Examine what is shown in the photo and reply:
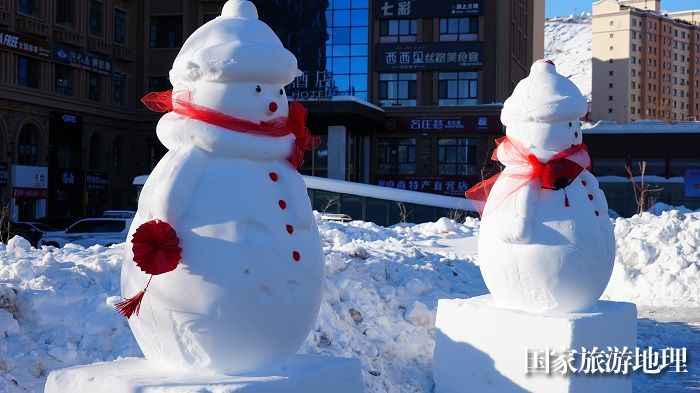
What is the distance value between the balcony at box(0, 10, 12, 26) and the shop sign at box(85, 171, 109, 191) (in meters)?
6.96

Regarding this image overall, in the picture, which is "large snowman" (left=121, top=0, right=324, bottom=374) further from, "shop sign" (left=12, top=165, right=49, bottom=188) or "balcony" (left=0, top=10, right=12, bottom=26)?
"balcony" (left=0, top=10, right=12, bottom=26)

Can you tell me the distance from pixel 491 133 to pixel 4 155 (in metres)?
20.5

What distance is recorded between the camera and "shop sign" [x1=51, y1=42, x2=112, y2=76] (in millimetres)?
33250

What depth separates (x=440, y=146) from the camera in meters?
39.2

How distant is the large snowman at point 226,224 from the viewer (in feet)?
14.0

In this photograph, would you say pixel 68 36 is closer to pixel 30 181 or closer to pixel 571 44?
pixel 30 181

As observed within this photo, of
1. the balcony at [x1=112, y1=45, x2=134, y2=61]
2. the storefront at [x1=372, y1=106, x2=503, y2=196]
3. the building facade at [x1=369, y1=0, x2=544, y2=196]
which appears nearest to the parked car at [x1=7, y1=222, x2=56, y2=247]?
the balcony at [x1=112, y1=45, x2=134, y2=61]

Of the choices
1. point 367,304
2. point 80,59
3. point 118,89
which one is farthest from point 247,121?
point 118,89

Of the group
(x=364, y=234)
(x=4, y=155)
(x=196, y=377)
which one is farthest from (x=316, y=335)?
(x=4, y=155)

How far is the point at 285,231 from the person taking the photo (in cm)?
448

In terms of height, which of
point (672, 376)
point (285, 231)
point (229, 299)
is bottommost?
point (672, 376)

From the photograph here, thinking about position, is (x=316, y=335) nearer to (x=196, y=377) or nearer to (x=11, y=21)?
(x=196, y=377)

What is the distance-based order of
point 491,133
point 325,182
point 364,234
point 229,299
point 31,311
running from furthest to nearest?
point 491,133 → point 325,182 → point 364,234 → point 31,311 → point 229,299

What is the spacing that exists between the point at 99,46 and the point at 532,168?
32.9m
